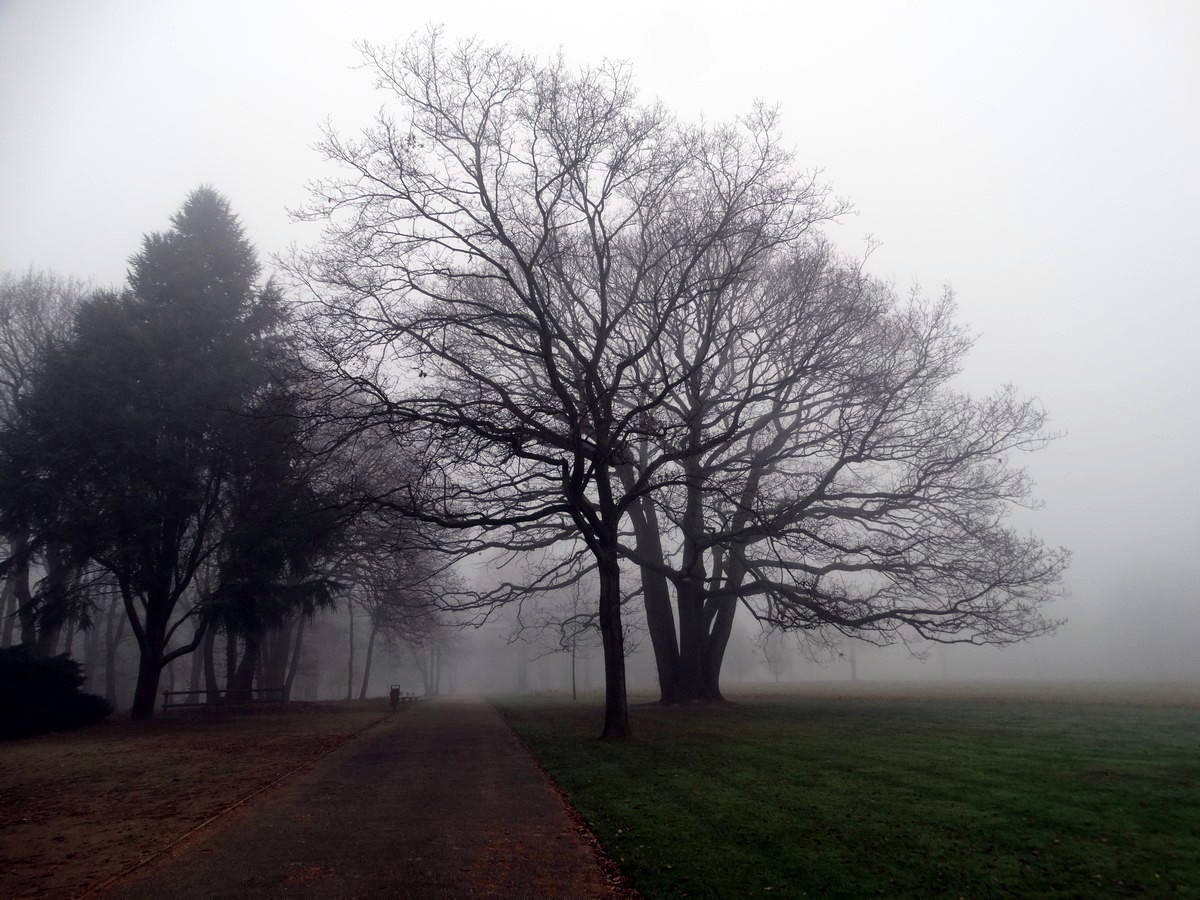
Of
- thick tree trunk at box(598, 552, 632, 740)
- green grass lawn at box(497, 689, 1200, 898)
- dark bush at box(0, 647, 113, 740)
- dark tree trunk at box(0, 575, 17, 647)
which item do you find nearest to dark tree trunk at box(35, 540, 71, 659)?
dark bush at box(0, 647, 113, 740)

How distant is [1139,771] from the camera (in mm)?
10250

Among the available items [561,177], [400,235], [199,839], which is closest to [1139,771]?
[199,839]

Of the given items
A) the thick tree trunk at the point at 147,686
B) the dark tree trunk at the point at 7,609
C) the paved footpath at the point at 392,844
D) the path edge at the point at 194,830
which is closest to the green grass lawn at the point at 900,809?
the paved footpath at the point at 392,844

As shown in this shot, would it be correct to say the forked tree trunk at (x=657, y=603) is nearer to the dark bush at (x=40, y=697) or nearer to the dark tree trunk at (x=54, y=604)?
the dark bush at (x=40, y=697)

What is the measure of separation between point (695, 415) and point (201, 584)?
33697mm

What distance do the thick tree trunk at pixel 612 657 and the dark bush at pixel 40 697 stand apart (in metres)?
15.1

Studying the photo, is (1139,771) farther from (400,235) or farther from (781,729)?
(400,235)

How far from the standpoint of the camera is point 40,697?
813 inches

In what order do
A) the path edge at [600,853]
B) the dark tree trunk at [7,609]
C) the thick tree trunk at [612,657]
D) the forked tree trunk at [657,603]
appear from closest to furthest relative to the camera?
the path edge at [600,853] → the thick tree trunk at [612,657] → the forked tree trunk at [657,603] → the dark tree trunk at [7,609]

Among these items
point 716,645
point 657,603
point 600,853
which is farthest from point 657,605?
point 600,853

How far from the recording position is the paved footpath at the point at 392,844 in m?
6.75

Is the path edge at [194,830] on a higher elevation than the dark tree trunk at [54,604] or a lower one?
lower

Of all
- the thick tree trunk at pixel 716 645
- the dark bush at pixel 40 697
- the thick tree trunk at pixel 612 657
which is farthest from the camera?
the thick tree trunk at pixel 716 645

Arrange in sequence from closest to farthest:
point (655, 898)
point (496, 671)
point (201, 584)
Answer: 1. point (655, 898)
2. point (201, 584)
3. point (496, 671)
